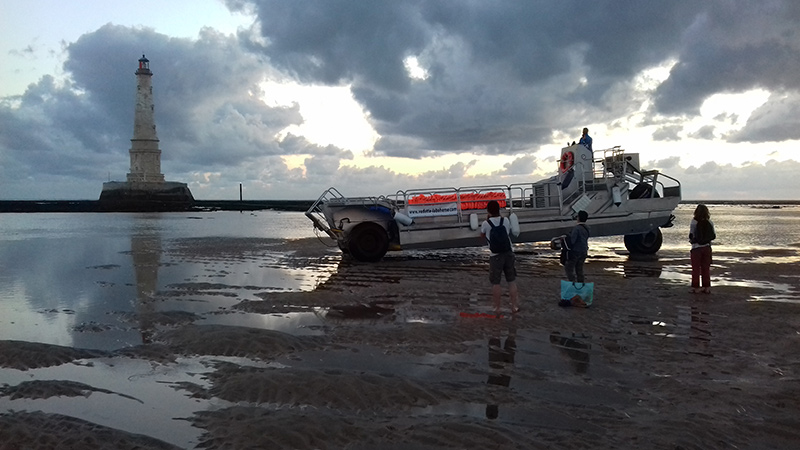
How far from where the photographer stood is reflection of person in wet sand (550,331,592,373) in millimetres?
6191

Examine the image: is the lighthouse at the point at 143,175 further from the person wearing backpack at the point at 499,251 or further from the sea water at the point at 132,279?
the person wearing backpack at the point at 499,251

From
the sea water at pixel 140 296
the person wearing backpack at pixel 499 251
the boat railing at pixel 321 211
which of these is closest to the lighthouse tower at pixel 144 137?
the sea water at pixel 140 296

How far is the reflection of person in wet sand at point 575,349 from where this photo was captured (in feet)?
20.3

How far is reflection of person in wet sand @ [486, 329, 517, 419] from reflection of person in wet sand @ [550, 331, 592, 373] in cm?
57

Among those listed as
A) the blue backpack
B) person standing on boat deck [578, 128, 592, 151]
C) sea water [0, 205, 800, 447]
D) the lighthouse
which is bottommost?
sea water [0, 205, 800, 447]

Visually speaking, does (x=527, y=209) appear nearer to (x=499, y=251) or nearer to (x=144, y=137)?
(x=499, y=251)

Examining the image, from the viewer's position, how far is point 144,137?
77.2m

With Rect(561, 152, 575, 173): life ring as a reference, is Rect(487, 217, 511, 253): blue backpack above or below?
below

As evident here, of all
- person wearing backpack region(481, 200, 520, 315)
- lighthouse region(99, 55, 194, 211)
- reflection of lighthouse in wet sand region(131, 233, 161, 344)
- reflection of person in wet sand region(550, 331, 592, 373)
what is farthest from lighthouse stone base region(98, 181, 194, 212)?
reflection of person in wet sand region(550, 331, 592, 373)

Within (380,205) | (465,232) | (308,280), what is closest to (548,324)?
(308,280)

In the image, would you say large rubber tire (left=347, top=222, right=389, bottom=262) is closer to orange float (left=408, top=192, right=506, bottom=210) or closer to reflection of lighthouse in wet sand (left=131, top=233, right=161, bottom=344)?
orange float (left=408, top=192, right=506, bottom=210)

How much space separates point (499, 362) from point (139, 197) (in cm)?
8386

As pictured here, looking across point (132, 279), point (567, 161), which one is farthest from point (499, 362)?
point (567, 161)

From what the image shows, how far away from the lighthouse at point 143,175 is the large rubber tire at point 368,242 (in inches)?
2803
